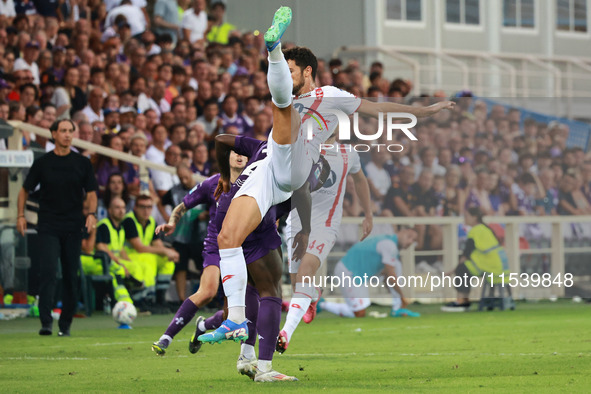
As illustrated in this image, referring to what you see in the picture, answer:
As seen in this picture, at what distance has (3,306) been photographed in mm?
14828

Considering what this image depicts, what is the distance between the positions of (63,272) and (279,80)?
18.7 feet

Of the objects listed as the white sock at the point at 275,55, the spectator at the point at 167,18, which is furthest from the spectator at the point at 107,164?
the white sock at the point at 275,55

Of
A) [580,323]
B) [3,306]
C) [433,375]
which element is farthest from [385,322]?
[433,375]

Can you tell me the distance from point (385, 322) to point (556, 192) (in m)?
3.28

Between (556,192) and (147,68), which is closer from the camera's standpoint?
(556,192)

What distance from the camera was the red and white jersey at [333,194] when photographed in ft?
32.7

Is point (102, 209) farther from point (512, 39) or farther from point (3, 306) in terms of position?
point (512, 39)

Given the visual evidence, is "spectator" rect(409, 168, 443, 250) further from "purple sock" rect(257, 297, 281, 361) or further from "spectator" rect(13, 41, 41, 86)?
"spectator" rect(13, 41, 41, 86)

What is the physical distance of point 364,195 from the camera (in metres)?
10.2

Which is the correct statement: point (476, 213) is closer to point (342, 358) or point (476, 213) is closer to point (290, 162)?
point (342, 358)

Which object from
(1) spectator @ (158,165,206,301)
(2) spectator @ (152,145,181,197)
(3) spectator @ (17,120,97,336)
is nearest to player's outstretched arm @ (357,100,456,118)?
(3) spectator @ (17,120,97,336)

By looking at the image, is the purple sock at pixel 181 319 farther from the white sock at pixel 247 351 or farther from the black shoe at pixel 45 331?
the black shoe at pixel 45 331

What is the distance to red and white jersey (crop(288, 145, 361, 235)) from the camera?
32.7 ft

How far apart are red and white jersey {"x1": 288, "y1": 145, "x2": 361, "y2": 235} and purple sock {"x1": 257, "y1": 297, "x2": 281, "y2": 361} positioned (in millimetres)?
2085
